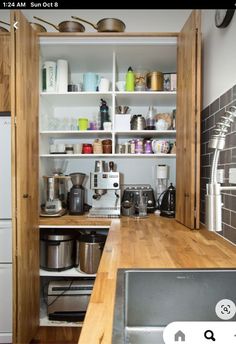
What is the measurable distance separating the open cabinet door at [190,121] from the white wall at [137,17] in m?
0.75

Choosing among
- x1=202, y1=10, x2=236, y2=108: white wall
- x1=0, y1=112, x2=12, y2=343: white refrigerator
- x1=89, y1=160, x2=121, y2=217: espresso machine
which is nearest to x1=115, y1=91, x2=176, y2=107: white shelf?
x1=202, y1=10, x2=236, y2=108: white wall

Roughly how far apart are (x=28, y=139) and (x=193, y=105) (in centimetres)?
108

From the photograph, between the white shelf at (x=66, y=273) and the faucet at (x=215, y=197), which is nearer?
the faucet at (x=215, y=197)

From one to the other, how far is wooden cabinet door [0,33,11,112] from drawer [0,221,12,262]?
86 cm

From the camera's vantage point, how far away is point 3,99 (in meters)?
1.95

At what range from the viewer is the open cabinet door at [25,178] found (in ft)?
5.35

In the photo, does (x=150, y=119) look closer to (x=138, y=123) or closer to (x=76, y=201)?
(x=138, y=123)

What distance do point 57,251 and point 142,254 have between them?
3.45 feet

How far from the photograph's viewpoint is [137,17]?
8.33 ft

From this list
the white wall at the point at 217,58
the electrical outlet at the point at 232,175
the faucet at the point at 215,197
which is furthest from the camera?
the white wall at the point at 217,58

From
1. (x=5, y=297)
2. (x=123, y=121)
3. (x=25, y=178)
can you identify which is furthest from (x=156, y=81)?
(x=5, y=297)

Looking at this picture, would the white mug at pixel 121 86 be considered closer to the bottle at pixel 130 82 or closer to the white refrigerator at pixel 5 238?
the bottle at pixel 130 82

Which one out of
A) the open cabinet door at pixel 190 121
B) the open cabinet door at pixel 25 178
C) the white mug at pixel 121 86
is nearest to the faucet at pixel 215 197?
the open cabinet door at pixel 190 121

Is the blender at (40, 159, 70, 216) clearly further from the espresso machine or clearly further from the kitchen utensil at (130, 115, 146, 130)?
the kitchen utensil at (130, 115, 146, 130)
